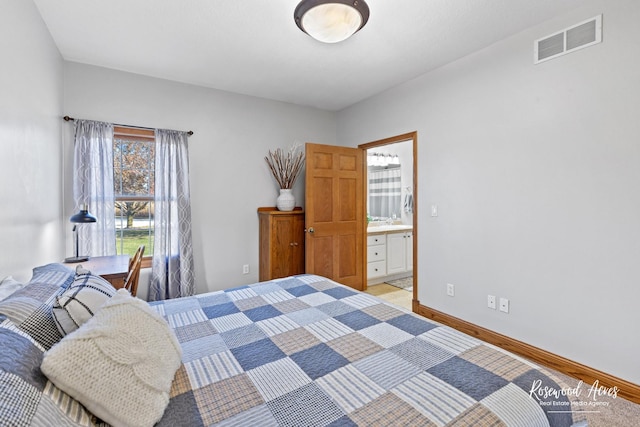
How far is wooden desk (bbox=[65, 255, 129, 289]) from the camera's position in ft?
6.47

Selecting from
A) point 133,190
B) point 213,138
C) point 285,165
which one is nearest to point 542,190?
point 285,165

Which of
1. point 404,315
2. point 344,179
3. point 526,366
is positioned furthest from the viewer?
point 344,179

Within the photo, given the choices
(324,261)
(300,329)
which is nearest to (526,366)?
(300,329)

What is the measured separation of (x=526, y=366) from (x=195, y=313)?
5.17 feet

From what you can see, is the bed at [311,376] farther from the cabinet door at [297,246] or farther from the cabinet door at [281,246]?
the cabinet door at [297,246]

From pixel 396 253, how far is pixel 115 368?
4.22 m

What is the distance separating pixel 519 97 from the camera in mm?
2393

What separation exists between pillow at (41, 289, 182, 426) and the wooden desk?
1193 mm

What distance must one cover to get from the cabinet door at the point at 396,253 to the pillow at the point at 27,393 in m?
4.14

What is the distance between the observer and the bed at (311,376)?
76 centimetres

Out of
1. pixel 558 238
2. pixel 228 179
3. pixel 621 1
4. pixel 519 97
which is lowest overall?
pixel 558 238

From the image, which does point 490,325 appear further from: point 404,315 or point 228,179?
point 228,179

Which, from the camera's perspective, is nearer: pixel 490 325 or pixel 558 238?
pixel 558 238

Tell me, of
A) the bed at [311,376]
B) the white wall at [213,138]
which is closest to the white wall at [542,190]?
the bed at [311,376]
